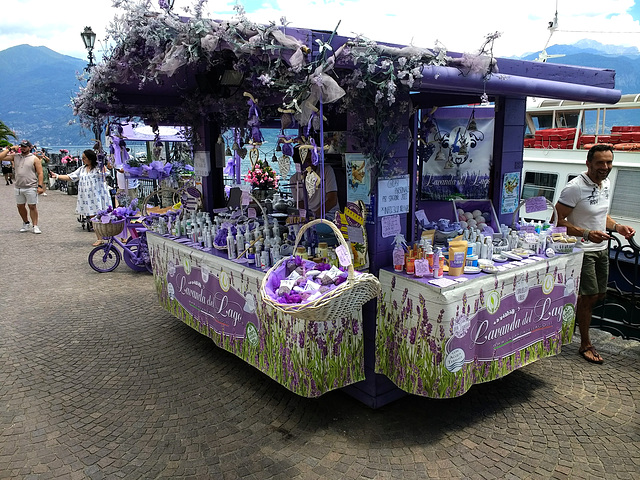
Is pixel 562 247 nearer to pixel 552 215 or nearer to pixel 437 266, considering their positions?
pixel 552 215

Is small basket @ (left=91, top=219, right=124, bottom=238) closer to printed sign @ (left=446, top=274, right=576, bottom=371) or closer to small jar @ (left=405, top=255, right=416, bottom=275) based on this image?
small jar @ (left=405, top=255, right=416, bottom=275)

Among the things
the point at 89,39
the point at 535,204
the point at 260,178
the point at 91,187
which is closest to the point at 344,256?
the point at 535,204

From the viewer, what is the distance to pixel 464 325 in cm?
324

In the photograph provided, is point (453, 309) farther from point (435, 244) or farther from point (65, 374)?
point (65, 374)

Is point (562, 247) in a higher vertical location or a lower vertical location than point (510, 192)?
lower

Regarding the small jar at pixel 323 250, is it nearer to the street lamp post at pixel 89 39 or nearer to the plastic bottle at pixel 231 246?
the plastic bottle at pixel 231 246

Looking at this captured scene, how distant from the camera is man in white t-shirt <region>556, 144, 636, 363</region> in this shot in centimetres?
434

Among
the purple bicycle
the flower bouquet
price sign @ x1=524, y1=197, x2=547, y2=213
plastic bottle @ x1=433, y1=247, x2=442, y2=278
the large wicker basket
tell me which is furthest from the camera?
the flower bouquet

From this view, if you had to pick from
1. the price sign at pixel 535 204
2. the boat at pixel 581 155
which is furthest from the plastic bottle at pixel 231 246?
the boat at pixel 581 155

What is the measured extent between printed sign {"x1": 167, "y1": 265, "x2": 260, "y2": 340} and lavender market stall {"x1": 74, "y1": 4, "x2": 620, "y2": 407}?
0.06 ft

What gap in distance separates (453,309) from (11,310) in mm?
6086

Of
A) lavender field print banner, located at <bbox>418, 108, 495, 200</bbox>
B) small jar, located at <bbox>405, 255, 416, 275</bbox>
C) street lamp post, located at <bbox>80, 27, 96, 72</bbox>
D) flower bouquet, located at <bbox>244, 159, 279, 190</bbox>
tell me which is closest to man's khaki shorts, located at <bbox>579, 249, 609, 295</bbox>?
lavender field print banner, located at <bbox>418, 108, 495, 200</bbox>

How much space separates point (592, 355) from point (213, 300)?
386cm

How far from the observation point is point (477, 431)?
3428 mm
